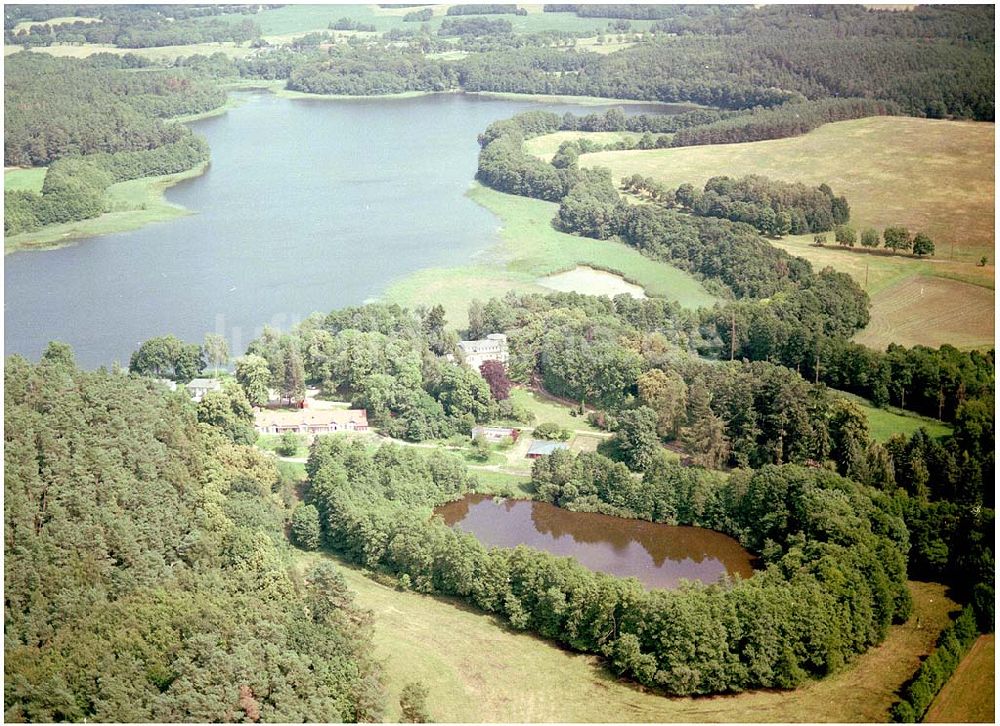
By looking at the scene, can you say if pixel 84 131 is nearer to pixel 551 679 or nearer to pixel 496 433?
pixel 496 433

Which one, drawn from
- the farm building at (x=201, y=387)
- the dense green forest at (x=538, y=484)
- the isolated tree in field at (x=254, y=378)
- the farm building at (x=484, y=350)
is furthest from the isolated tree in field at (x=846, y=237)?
the farm building at (x=201, y=387)

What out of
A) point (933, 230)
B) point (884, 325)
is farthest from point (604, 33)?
point (884, 325)

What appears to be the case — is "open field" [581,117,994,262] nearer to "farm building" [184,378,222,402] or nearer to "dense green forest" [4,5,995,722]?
"dense green forest" [4,5,995,722]

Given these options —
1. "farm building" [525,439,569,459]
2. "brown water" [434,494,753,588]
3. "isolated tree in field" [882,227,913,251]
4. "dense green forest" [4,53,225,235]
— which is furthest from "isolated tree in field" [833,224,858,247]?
"dense green forest" [4,53,225,235]

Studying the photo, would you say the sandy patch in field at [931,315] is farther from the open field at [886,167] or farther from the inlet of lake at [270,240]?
the inlet of lake at [270,240]

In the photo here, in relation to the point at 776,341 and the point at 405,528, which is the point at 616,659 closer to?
the point at 405,528

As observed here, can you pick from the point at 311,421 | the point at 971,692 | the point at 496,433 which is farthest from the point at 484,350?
the point at 971,692
